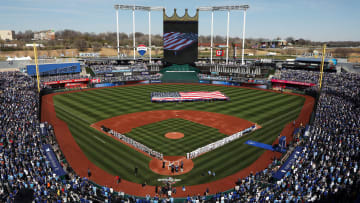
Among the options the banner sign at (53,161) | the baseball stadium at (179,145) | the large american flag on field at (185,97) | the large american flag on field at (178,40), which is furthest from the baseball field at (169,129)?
the large american flag on field at (178,40)

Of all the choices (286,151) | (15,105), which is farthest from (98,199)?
(15,105)

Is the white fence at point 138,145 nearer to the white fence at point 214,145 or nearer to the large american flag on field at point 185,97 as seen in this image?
the white fence at point 214,145

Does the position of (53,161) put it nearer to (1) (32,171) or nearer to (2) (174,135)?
(1) (32,171)

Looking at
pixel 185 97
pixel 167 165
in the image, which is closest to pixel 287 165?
pixel 167 165

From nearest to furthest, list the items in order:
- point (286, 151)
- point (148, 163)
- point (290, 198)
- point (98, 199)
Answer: point (290, 198) → point (98, 199) → point (148, 163) → point (286, 151)

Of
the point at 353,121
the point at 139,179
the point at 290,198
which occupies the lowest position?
the point at 139,179

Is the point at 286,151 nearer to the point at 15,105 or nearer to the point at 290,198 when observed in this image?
the point at 290,198
